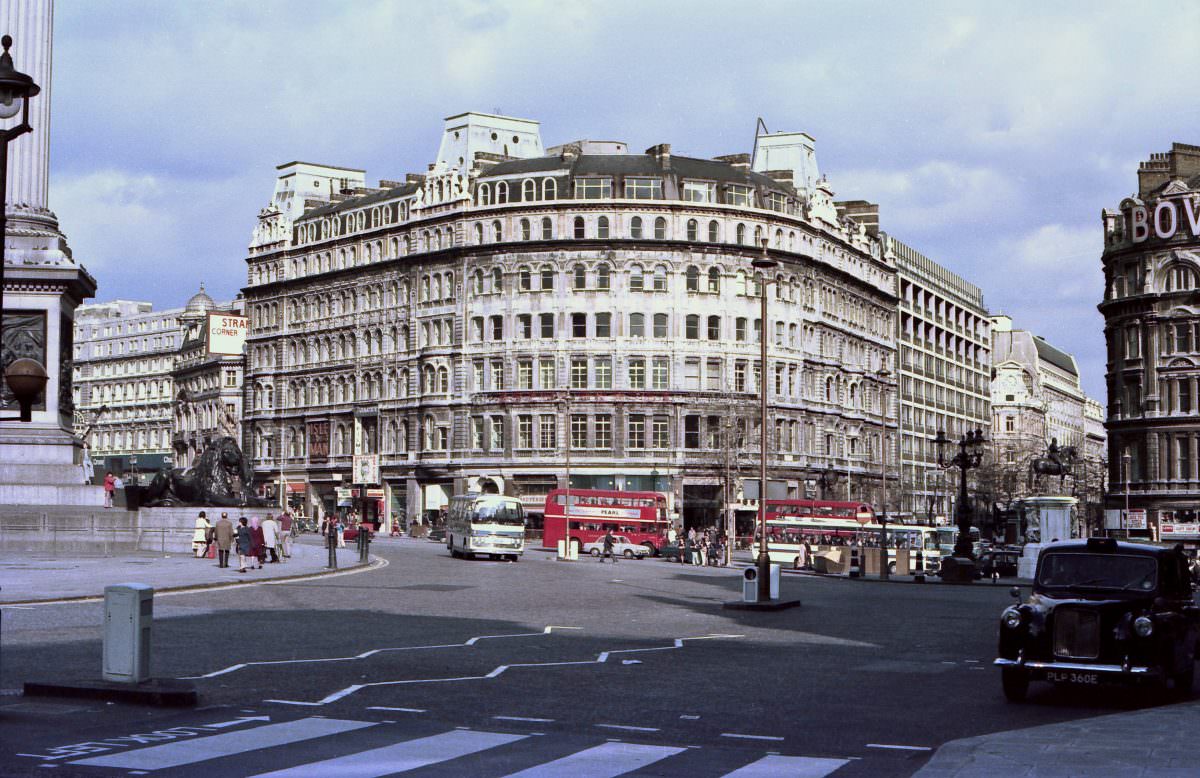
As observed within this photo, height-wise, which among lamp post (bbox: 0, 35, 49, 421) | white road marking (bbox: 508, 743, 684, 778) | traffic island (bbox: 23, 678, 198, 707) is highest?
lamp post (bbox: 0, 35, 49, 421)

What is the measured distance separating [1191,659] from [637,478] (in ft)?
263

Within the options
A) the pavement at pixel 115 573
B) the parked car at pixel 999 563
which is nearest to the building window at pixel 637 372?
the parked car at pixel 999 563

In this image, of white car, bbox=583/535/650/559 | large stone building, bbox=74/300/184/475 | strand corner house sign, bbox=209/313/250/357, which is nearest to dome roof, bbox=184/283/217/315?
large stone building, bbox=74/300/184/475

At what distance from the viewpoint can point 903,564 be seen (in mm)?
67750

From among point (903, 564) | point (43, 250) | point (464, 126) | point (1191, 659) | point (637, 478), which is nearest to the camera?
point (1191, 659)

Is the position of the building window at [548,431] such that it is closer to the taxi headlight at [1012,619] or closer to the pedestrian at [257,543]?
the pedestrian at [257,543]

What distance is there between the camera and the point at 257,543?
44.4 metres

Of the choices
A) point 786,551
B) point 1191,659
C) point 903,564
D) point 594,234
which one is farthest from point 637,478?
point 1191,659

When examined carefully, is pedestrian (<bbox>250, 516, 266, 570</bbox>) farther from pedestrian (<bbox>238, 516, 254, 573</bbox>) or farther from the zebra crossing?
the zebra crossing

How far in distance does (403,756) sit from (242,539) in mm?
31125

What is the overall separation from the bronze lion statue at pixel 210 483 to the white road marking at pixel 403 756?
39382 mm

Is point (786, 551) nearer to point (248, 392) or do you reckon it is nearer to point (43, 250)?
point (43, 250)

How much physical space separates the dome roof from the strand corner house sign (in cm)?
3543

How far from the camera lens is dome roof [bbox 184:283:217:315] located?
161m
